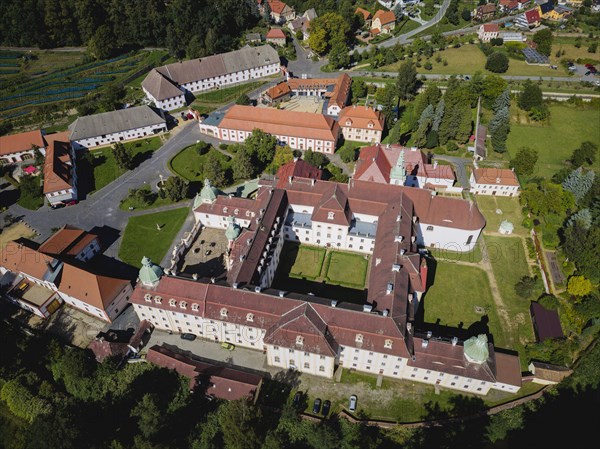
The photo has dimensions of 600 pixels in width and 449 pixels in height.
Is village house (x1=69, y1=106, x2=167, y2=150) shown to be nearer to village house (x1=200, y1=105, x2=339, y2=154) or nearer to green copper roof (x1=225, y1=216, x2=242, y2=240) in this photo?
village house (x1=200, y1=105, x2=339, y2=154)

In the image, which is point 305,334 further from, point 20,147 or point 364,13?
point 364,13

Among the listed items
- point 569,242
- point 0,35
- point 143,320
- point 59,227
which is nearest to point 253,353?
point 143,320

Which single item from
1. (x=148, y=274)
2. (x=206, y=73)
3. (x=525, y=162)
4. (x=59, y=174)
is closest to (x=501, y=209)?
(x=525, y=162)

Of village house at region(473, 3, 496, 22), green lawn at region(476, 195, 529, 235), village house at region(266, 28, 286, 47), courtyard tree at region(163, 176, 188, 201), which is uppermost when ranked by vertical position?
village house at region(473, 3, 496, 22)

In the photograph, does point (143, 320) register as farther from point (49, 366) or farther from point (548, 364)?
point (548, 364)

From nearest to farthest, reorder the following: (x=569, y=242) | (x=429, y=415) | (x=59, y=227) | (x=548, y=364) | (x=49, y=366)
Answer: (x=429, y=415) < (x=548, y=364) < (x=49, y=366) < (x=569, y=242) < (x=59, y=227)

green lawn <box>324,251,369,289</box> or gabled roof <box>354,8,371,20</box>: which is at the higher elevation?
gabled roof <box>354,8,371,20</box>

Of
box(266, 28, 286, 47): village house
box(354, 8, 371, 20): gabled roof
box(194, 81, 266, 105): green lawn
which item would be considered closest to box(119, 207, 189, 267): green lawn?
box(194, 81, 266, 105): green lawn
